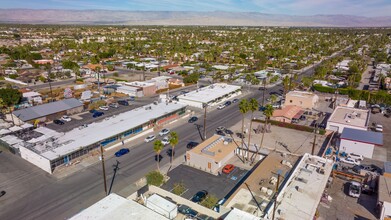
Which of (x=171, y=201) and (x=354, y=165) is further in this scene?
(x=354, y=165)

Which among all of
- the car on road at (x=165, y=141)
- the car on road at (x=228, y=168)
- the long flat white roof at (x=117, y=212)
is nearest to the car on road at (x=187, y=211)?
the long flat white roof at (x=117, y=212)

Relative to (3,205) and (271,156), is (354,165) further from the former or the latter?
(3,205)

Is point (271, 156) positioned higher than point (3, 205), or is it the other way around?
point (271, 156)

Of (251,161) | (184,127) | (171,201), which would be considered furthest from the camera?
(184,127)

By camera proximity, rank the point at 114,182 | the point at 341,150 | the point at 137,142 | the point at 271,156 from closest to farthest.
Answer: the point at 114,182 → the point at 271,156 → the point at 341,150 → the point at 137,142

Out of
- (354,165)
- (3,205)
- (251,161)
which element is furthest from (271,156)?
(3,205)

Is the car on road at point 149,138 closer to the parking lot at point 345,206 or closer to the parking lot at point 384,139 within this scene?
the parking lot at point 345,206

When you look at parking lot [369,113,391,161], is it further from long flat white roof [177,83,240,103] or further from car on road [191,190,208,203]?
long flat white roof [177,83,240,103]

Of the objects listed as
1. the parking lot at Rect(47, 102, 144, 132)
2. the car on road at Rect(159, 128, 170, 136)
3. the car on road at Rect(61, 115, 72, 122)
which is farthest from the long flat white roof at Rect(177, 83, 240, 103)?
the car on road at Rect(61, 115, 72, 122)

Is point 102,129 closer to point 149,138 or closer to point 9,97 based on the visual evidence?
point 149,138
